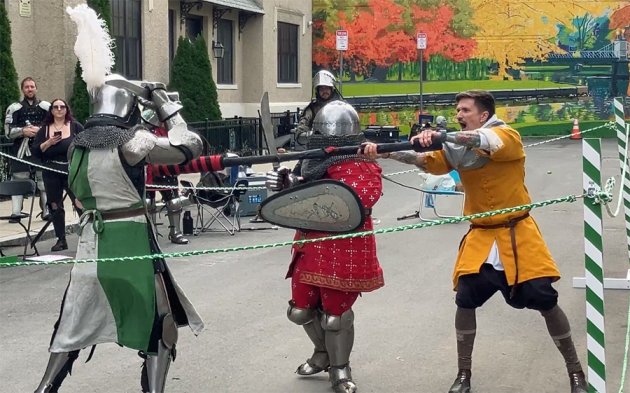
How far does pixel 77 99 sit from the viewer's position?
18594 mm

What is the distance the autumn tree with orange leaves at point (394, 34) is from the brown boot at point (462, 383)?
1051 inches

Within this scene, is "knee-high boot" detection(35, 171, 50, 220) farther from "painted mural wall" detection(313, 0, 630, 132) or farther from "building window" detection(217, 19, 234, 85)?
"painted mural wall" detection(313, 0, 630, 132)

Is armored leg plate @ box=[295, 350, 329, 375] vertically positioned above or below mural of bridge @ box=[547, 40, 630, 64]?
below

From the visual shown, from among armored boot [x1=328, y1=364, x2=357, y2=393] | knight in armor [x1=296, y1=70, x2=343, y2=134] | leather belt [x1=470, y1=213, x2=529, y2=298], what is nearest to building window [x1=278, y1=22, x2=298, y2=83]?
knight in armor [x1=296, y1=70, x2=343, y2=134]

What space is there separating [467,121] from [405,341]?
216cm

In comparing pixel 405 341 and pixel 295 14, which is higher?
pixel 295 14

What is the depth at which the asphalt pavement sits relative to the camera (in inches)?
250

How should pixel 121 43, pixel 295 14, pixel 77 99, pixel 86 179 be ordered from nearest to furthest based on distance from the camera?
pixel 86 179
pixel 77 99
pixel 121 43
pixel 295 14

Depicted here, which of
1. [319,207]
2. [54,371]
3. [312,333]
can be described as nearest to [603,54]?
[312,333]

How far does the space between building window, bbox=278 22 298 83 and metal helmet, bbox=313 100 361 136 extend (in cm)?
2453

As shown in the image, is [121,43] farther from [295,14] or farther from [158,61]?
[295,14]

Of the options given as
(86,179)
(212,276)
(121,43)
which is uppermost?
(121,43)

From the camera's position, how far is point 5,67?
16.8 metres

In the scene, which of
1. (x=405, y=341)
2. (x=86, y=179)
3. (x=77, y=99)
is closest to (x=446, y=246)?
(x=405, y=341)
